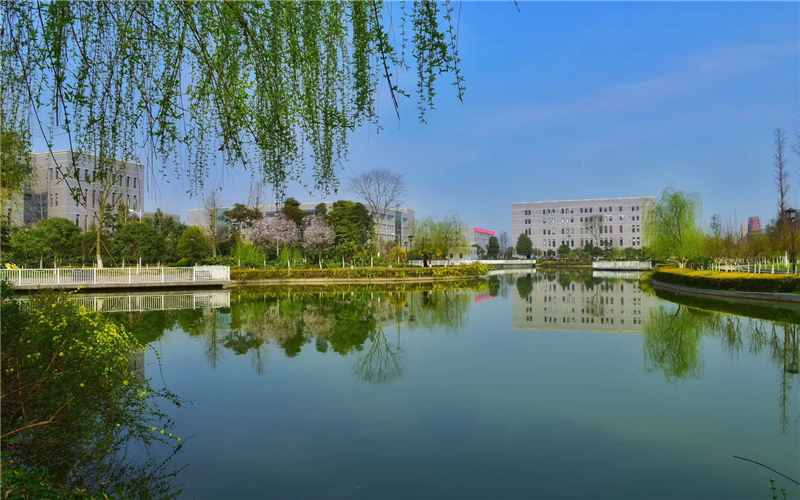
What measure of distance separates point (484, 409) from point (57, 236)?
26.9 metres

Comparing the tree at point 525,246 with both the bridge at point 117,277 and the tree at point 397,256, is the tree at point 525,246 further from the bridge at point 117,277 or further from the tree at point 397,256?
the bridge at point 117,277

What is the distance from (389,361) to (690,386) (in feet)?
13.7

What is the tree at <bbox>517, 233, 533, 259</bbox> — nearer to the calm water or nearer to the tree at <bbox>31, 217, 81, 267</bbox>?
the tree at <bbox>31, 217, 81, 267</bbox>

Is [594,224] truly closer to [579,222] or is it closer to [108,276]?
[579,222]

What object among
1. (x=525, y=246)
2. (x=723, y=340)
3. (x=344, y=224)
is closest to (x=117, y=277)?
(x=344, y=224)

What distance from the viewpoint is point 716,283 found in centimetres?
1834

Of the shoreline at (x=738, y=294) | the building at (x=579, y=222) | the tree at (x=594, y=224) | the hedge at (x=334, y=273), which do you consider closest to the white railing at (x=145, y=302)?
the hedge at (x=334, y=273)

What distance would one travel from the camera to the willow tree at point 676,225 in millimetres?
28150

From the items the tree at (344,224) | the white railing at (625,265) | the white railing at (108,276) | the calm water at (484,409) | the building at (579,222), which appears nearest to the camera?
the calm water at (484,409)

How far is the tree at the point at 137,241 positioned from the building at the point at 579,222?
62.6m

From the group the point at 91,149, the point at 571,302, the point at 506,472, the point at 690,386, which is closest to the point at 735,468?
the point at 506,472

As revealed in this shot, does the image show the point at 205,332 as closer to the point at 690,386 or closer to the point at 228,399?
the point at 228,399

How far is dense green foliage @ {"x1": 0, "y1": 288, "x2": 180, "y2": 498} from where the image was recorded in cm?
328

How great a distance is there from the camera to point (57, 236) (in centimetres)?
2517
